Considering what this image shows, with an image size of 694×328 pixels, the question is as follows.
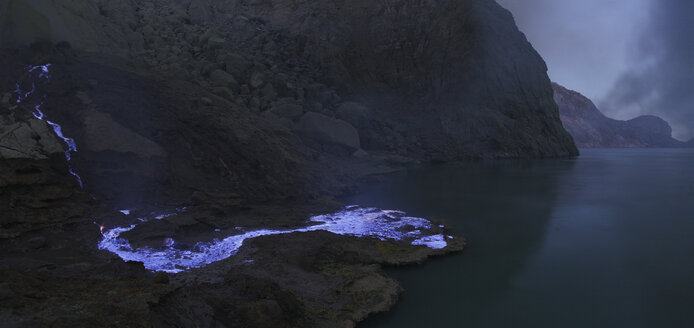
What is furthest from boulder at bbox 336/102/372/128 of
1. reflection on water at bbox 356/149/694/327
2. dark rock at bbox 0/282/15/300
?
dark rock at bbox 0/282/15/300

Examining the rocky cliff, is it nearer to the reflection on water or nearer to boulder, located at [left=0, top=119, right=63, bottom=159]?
boulder, located at [left=0, top=119, right=63, bottom=159]

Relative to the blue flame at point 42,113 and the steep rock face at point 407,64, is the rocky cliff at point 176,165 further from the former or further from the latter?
the steep rock face at point 407,64

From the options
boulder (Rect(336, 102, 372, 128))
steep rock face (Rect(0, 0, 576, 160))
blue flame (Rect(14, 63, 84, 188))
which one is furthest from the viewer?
steep rock face (Rect(0, 0, 576, 160))

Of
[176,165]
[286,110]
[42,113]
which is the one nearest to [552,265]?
[176,165]

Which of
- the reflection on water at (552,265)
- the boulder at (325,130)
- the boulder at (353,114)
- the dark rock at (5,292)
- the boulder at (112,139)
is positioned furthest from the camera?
the boulder at (353,114)

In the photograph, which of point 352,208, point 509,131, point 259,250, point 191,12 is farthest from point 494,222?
point 509,131

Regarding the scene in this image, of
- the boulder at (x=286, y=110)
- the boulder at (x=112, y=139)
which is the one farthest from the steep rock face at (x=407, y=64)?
the boulder at (x=112, y=139)
